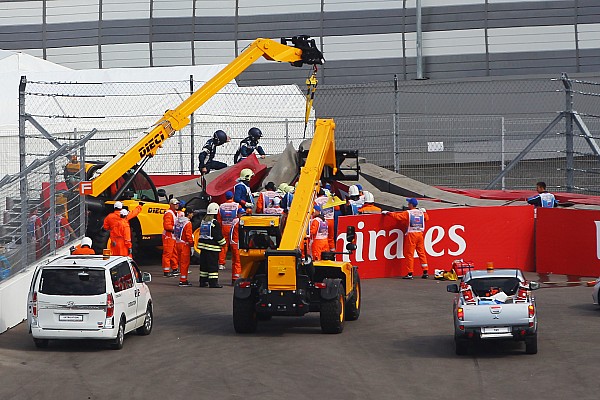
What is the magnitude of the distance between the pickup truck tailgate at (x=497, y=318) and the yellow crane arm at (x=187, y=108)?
10.3m

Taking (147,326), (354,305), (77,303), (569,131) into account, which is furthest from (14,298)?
(569,131)

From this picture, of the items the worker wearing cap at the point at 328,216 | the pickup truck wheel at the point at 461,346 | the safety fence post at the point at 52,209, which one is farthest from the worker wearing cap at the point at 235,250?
the pickup truck wheel at the point at 461,346

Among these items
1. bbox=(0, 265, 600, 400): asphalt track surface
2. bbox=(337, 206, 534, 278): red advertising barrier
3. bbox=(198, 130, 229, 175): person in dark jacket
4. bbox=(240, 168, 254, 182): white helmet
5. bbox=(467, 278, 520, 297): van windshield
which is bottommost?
bbox=(0, 265, 600, 400): asphalt track surface

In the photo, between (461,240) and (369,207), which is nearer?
(461,240)

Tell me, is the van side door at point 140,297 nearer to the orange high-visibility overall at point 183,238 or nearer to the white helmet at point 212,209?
the orange high-visibility overall at point 183,238

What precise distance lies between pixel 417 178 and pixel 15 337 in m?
14.9

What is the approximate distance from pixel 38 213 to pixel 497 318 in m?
9.54

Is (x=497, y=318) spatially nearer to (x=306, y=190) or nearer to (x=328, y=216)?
(x=306, y=190)

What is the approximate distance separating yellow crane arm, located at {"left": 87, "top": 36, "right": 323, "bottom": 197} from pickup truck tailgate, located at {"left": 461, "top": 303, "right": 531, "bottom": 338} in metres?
10.3

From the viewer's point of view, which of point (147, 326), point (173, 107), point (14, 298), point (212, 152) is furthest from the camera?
point (173, 107)

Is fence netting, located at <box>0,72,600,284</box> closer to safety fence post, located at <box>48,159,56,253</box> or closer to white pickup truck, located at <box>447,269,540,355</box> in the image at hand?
safety fence post, located at <box>48,159,56,253</box>

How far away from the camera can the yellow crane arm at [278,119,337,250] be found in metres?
17.5

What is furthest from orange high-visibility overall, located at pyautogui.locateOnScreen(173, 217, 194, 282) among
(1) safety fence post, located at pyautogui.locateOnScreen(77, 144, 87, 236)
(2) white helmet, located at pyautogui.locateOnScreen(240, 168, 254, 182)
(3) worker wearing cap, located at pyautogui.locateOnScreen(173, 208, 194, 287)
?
(2) white helmet, located at pyautogui.locateOnScreen(240, 168, 254, 182)

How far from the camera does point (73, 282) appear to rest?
16359mm
